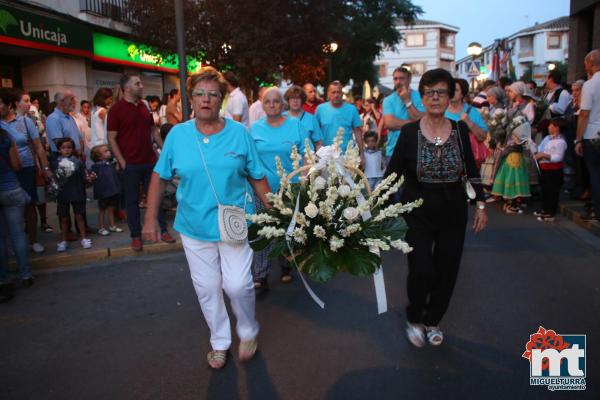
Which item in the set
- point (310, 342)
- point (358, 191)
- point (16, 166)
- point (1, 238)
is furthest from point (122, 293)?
point (358, 191)

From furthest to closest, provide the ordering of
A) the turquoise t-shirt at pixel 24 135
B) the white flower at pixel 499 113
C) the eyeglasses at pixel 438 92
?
the white flower at pixel 499 113
the turquoise t-shirt at pixel 24 135
the eyeglasses at pixel 438 92


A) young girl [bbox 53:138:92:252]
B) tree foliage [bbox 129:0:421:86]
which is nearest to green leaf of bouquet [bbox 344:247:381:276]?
young girl [bbox 53:138:92:252]

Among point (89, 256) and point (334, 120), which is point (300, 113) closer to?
point (334, 120)

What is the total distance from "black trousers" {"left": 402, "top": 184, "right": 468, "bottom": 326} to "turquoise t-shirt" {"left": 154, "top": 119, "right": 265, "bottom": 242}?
1.30m

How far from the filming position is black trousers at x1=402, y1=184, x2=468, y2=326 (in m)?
3.94

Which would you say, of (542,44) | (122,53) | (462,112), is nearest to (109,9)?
(122,53)

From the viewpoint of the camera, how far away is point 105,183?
801 centimetres

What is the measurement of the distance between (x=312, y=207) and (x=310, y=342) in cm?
174

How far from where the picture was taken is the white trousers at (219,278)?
12.5ft

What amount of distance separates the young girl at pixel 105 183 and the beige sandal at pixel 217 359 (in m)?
4.76

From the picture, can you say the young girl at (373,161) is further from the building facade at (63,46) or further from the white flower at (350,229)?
the building facade at (63,46)

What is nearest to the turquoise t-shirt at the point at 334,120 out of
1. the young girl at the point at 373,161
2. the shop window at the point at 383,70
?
the young girl at the point at 373,161

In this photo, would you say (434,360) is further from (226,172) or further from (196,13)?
(196,13)

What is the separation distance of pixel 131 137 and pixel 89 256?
65.6 inches
